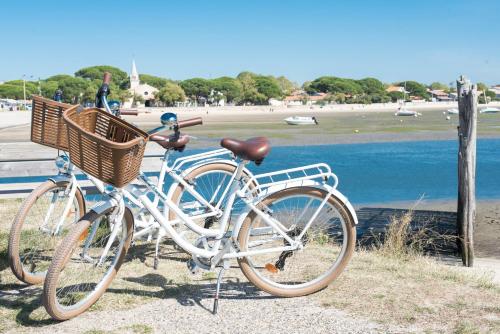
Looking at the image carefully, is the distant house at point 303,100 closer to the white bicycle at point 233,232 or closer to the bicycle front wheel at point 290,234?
the bicycle front wheel at point 290,234

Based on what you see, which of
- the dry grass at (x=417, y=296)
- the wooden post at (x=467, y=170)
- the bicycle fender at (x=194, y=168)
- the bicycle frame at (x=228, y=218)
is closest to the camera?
the dry grass at (x=417, y=296)

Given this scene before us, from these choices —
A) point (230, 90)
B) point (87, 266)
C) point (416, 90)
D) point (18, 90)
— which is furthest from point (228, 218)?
point (416, 90)

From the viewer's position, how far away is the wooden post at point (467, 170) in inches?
329

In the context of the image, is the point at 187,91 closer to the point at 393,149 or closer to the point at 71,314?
the point at 393,149

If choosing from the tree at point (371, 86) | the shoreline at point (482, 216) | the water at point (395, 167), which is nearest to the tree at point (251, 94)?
the tree at point (371, 86)

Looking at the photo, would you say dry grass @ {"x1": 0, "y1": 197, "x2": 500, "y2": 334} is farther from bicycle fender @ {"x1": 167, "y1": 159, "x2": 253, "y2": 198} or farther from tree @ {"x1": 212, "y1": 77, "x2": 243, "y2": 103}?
tree @ {"x1": 212, "y1": 77, "x2": 243, "y2": 103}

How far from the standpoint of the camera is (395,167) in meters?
23.3

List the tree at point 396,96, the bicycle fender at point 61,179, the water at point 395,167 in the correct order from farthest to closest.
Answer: the tree at point 396,96 → the water at point 395,167 → the bicycle fender at point 61,179

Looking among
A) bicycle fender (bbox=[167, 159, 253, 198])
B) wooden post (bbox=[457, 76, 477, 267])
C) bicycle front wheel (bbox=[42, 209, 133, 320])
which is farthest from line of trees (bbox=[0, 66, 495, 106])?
bicycle front wheel (bbox=[42, 209, 133, 320])

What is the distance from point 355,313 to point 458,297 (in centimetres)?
88

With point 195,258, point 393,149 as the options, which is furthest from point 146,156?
point 393,149

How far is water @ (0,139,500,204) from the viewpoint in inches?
667

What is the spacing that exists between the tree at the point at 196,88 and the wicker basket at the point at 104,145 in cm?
13651

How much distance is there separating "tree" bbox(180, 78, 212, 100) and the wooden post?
131854 millimetres
